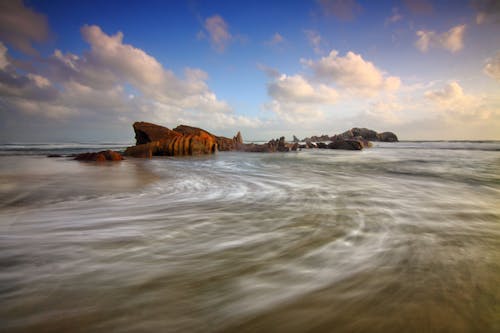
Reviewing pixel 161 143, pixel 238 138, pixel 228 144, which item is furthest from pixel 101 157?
pixel 238 138

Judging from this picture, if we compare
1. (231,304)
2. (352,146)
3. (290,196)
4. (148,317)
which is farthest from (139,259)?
(352,146)

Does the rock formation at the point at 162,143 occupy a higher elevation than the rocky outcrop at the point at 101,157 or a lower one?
higher

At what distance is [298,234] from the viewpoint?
6.70ft

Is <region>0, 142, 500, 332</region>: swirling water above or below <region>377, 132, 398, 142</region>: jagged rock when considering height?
below

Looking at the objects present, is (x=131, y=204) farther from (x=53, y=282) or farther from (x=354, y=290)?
(x=354, y=290)

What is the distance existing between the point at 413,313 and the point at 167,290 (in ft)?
4.06

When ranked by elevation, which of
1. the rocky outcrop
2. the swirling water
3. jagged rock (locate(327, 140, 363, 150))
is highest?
jagged rock (locate(327, 140, 363, 150))

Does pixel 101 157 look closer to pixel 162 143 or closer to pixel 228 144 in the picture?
pixel 162 143

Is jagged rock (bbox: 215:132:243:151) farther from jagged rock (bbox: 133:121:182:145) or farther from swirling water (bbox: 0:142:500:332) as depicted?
swirling water (bbox: 0:142:500:332)

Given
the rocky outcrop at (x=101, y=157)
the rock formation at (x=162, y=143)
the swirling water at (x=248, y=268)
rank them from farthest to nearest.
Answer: the rock formation at (x=162, y=143) → the rocky outcrop at (x=101, y=157) → the swirling water at (x=248, y=268)

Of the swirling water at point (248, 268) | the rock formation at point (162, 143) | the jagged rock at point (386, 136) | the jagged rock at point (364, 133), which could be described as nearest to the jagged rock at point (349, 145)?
the rock formation at point (162, 143)

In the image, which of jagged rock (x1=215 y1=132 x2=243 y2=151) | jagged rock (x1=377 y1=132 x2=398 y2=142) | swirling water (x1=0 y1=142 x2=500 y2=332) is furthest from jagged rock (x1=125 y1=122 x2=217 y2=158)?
jagged rock (x1=377 y1=132 x2=398 y2=142)

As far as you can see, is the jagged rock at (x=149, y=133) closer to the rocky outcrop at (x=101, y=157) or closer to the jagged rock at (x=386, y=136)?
the rocky outcrop at (x=101, y=157)

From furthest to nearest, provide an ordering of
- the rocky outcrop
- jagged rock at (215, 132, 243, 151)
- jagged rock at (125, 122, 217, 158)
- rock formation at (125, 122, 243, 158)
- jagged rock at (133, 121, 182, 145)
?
jagged rock at (215, 132, 243, 151) → jagged rock at (133, 121, 182, 145) → jagged rock at (125, 122, 217, 158) → rock formation at (125, 122, 243, 158) → the rocky outcrop
